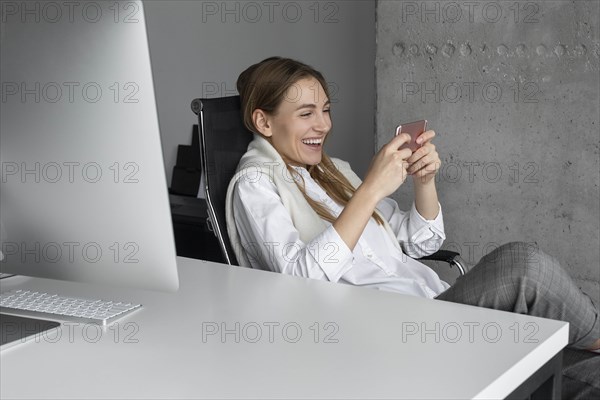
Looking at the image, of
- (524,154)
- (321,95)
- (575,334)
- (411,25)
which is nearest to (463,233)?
(524,154)

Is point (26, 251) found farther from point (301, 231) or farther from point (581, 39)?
point (581, 39)

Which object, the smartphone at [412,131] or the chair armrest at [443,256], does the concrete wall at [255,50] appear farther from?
the smartphone at [412,131]

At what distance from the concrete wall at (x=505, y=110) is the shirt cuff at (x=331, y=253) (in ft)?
5.04

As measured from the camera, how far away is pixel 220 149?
2.40 metres

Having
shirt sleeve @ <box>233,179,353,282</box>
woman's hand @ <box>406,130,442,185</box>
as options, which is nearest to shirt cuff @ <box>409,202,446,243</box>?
woman's hand @ <box>406,130,442,185</box>

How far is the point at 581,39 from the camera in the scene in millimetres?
3238

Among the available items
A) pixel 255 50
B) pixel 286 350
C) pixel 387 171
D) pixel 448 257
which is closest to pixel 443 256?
A: pixel 448 257

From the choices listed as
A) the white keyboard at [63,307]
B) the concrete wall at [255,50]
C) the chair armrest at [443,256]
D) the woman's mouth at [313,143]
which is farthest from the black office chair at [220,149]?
the concrete wall at [255,50]

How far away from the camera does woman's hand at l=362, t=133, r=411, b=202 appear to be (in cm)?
221

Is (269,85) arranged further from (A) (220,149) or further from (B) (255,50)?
(B) (255,50)

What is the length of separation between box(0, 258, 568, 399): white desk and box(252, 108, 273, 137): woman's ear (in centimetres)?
95

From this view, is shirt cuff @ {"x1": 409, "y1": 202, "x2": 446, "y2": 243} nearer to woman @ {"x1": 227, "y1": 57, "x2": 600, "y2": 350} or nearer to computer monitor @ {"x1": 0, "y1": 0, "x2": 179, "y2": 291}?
woman @ {"x1": 227, "y1": 57, "x2": 600, "y2": 350}

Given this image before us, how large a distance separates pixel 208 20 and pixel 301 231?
8.66ft

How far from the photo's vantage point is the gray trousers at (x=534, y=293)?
1.88 meters
